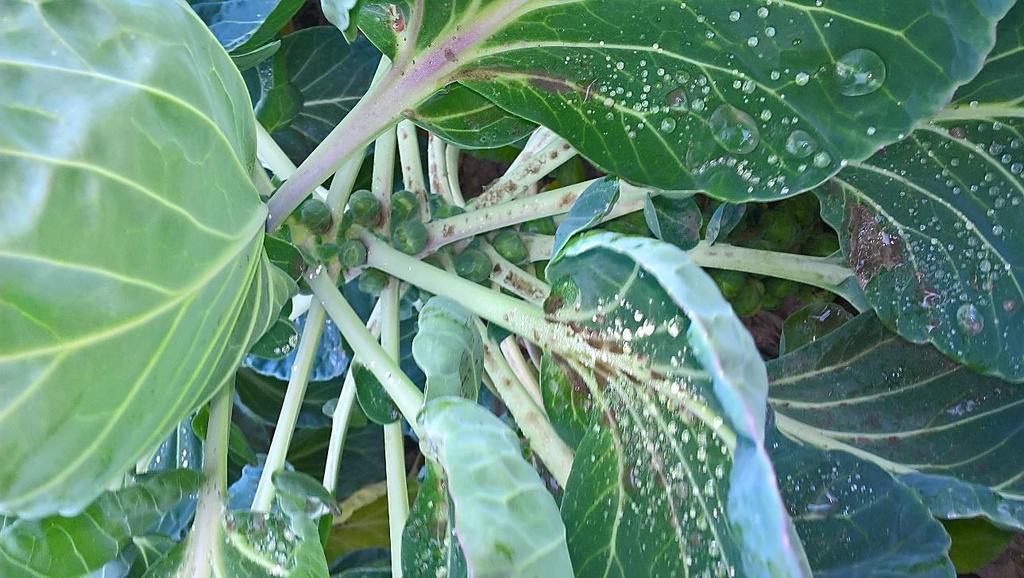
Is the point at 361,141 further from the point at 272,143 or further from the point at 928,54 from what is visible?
the point at 928,54

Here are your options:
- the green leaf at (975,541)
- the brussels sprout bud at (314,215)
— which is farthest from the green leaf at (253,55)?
the green leaf at (975,541)

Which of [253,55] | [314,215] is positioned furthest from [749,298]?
[253,55]

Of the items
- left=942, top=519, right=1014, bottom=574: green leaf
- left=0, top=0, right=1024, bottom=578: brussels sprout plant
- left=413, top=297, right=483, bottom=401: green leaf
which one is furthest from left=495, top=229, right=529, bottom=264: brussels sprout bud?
left=942, top=519, right=1014, bottom=574: green leaf

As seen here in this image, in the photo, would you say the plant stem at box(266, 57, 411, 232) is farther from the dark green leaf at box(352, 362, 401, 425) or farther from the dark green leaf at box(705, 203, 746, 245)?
the dark green leaf at box(705, 203, 746, 245)

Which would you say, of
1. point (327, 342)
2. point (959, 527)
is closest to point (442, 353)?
point (327, 342)

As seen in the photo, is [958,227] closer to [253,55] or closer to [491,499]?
[491,499]

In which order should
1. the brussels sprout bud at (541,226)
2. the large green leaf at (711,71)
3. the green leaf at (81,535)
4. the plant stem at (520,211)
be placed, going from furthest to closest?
the brussels sprout bud at (541,226) → the plant stem at (520,211) → the green leaf at (81,535) → the large green leaf at (711,71)

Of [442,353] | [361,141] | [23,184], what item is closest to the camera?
[23,184]

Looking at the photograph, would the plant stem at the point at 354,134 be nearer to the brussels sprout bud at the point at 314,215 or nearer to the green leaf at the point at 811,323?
the brussels sprout bud at the point at 314,215
